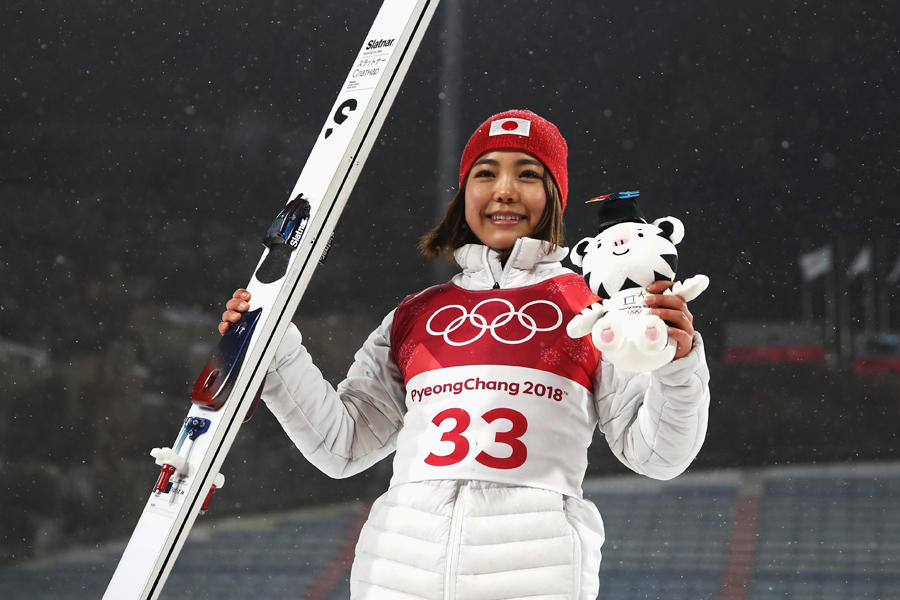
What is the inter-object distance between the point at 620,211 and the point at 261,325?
0.44 m

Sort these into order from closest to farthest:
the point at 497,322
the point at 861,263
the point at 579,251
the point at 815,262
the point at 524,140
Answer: the point at 579,251 → the point at 497,322 → the point at 524,140 → the point at 861,263 → the point at 815,262

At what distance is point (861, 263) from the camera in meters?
5.25

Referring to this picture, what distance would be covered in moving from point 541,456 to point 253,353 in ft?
1.17

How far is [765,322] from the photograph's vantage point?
5.43 metres

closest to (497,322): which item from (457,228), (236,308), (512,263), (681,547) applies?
(512,263)

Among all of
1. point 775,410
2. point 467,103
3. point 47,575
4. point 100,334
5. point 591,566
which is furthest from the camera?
point 775,410

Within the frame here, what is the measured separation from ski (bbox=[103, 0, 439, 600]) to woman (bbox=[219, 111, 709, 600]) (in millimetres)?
41

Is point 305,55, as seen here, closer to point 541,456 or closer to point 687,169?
point 687,169

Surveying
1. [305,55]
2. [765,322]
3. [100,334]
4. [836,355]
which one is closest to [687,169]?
[765,322]

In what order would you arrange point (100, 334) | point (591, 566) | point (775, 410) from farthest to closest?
1. point (775, 410)
2. point (100, 334)
3. point (591, 566)

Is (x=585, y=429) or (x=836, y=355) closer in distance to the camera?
(x=585, y=429)

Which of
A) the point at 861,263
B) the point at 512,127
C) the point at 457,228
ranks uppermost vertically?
the point at 861,263

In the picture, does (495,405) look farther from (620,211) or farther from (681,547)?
(681,547)

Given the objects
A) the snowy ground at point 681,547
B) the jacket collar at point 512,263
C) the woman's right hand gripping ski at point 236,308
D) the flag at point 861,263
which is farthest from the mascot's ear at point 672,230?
the flag at point 861,263
